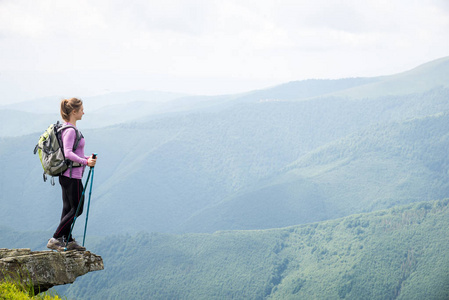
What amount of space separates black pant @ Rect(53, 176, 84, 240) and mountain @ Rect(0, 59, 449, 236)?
4313 inches

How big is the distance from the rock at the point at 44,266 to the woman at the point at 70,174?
0.33 m

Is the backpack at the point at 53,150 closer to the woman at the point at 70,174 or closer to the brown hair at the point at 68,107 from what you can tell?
the woman at the point at 70,174

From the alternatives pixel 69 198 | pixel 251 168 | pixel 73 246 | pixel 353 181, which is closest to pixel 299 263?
pixel 353 181

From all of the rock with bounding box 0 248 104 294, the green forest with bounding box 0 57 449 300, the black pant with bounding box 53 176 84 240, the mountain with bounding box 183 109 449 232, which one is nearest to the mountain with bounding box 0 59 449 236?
the mountain with bounding box 183 109 449 232

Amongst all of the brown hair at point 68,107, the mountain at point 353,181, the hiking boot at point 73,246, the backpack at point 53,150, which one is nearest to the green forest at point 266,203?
the mountain at point 353,181

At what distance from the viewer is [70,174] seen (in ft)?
23.0

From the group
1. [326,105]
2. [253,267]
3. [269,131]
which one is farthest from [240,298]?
[326,105]

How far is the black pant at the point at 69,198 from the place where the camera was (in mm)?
7184

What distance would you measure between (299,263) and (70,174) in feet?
241

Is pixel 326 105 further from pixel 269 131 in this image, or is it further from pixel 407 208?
pixel 407 208

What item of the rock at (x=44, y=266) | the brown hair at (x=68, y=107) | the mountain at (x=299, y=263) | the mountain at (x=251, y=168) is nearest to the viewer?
the rock at (x=44, y=266)

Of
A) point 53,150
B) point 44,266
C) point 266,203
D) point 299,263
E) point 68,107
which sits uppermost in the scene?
point 68,107

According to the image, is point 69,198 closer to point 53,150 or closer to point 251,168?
point 53,150

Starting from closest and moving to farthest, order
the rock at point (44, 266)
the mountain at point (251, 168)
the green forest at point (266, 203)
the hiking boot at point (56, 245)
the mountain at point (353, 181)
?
the rock at point (44, 266), the hiking boot at point (56, 245), the green forest at point (266, 203), the mountain at point (353, 181), the mountain at point (251, 168)
